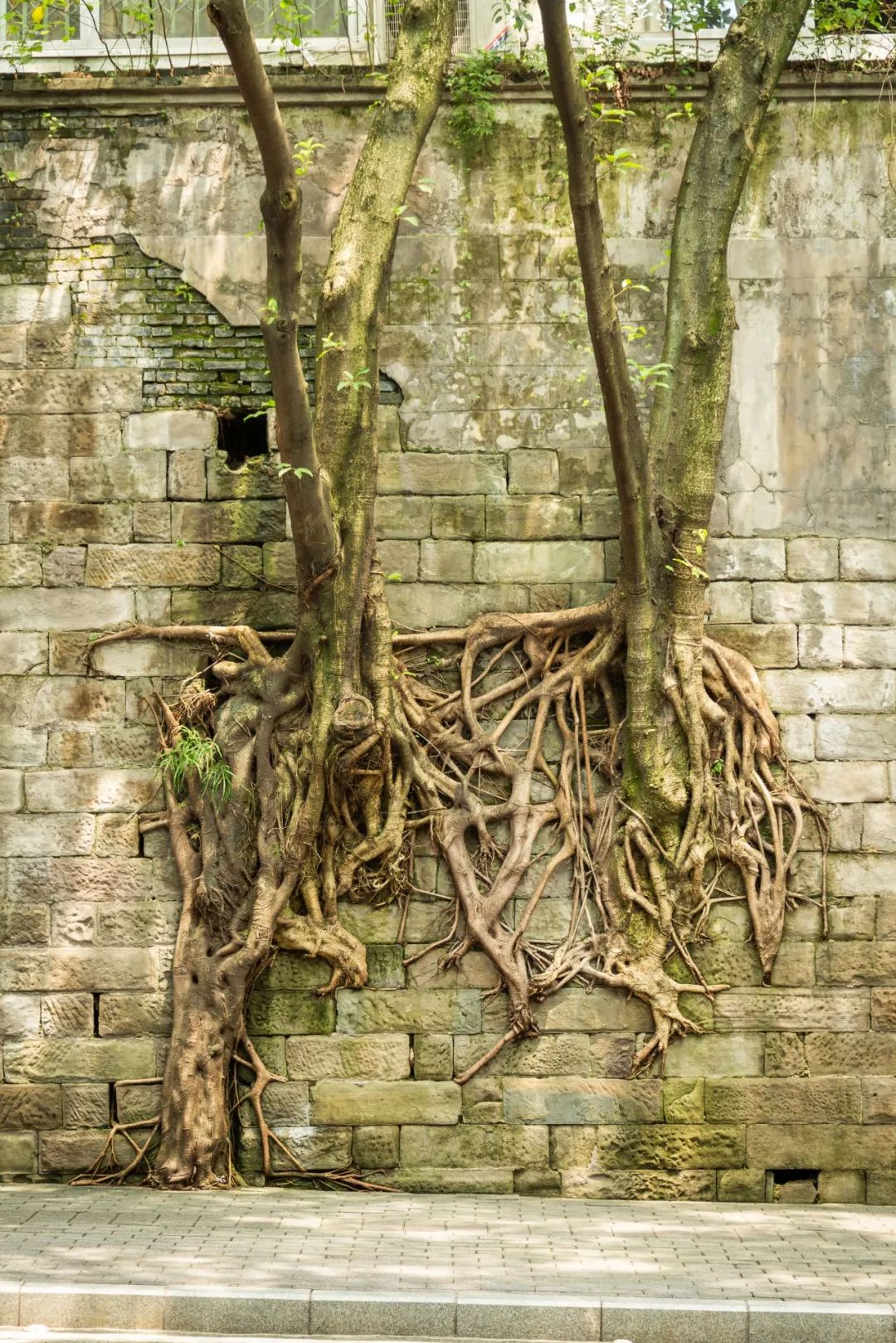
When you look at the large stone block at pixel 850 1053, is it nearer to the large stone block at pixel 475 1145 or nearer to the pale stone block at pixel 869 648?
the large stone block at pixel 475 1145

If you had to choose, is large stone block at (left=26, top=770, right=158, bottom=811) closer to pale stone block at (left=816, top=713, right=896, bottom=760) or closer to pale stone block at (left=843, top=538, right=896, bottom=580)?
pale stone block at (left=816, top=713, right=896, bottom=760)

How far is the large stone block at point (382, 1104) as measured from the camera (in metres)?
7.58

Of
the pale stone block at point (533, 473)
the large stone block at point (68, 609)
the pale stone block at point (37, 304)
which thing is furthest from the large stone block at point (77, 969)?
the pale stone block at point (37, 304)

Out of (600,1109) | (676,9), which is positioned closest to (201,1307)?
(600,1109)

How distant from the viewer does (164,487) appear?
8.05 metres

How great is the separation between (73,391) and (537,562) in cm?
243

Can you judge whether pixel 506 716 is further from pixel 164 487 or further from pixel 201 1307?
pixel 201 1307

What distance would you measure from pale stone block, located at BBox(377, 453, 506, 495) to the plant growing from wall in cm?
59

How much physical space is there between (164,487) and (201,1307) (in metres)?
3.99

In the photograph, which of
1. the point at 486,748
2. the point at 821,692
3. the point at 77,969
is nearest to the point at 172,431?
the point at 486,748

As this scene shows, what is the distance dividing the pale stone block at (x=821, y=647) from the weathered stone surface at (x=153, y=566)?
9.38 feet

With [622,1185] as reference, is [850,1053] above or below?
above

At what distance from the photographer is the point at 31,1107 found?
301 inches

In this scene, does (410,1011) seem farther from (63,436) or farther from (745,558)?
(63,436)
